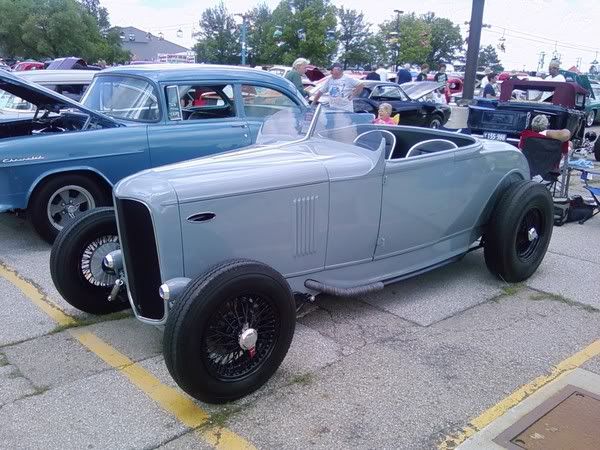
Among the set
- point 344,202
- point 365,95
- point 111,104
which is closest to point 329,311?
point 344,202

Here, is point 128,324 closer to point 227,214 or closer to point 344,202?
point 227,214

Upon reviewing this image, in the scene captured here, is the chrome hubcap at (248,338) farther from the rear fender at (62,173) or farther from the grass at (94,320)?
the rear fender at (62,173)

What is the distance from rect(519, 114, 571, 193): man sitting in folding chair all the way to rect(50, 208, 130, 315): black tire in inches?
209

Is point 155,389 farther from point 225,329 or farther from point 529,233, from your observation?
point 529,233

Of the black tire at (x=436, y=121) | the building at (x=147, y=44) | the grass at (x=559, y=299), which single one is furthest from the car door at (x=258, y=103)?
the building at (x=147, y=44)

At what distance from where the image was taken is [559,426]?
2.85 m

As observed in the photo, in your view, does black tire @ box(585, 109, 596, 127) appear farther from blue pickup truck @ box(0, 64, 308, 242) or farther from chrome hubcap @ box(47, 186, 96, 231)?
chrome hubcap @ box(47, 186, 96, 231)

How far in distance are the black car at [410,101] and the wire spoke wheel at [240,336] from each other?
11.0 metres

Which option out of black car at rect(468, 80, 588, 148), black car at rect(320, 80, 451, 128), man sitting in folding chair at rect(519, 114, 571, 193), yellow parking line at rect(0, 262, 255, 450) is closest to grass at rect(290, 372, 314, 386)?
yellow parking line at rect(0, 262, 255, 450)

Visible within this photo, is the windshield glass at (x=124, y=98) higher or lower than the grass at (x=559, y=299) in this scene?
higher

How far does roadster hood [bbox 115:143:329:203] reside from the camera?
3195 millimetres

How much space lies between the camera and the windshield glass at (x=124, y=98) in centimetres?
616

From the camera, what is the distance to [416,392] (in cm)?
320

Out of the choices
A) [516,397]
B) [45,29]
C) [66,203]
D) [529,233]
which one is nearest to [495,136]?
[529,233]
